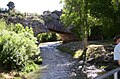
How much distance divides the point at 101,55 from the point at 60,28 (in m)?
39.1

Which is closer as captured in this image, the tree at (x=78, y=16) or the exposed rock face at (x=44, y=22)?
the tree at (x=78, y=16)

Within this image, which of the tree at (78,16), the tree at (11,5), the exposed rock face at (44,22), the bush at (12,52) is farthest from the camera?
the tree at (11,5)

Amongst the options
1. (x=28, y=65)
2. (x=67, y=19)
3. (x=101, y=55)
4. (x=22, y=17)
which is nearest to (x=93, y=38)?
(x=22, y=17)

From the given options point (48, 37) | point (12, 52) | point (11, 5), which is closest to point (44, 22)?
point (48, 37)

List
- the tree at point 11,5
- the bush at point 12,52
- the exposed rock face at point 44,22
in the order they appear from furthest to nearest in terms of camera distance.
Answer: the tree at point 11,5 → the exposed rock face at point 44,22 → the bush at point 12,52

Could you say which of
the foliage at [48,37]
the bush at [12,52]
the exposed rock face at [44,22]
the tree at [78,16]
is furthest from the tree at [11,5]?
the bush at [12,52]

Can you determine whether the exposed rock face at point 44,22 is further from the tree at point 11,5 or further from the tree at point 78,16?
the tree at point 78,16

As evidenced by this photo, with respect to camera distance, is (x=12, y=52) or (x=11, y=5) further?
(x=11, y=5)

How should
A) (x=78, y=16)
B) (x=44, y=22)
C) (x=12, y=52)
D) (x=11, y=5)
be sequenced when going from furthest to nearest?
(x=11, y=5), (x=44, y=22), (x=78, y=16), (x=12, y=52)

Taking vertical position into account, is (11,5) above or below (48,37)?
above

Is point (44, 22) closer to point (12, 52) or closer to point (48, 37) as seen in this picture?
point (48, 37)

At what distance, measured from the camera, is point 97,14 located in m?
29.1

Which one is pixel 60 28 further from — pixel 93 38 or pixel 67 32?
pixel 93 38

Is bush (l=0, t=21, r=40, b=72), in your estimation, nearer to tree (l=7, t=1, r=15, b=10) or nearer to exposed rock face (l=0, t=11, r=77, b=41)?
exposed rock face (l=0, t=11, r=77, b=41)
